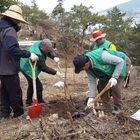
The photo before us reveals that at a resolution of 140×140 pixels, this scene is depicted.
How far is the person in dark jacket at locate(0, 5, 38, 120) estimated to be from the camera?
4168 millimetres

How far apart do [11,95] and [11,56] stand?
57cm

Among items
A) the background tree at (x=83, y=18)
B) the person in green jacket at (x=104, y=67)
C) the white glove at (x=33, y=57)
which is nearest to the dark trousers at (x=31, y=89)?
the white glove at (x=33, y=57)

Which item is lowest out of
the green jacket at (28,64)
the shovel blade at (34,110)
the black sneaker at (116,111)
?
the shovel blade at (34,110)

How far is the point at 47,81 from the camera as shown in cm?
929

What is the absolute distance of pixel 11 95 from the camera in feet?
14.7

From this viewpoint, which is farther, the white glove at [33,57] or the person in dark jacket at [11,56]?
the white glove at [33,57]

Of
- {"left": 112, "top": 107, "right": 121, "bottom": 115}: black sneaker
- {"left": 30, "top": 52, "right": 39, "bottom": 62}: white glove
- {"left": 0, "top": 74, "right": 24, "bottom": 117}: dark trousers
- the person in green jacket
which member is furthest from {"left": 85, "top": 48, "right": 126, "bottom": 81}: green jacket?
{"left": 0, "top": 74, "right": 24, "bottom": 117}: dark trousers

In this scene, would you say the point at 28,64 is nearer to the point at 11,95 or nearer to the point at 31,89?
the point at 31,89

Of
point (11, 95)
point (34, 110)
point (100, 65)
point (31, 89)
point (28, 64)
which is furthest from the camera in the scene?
point (31, 89)

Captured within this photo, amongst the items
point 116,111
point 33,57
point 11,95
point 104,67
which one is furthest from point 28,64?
point 116,111

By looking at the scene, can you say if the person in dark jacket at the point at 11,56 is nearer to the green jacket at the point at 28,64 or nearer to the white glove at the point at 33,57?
the white glove at the point at 33,57

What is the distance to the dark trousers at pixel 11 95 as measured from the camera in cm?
443

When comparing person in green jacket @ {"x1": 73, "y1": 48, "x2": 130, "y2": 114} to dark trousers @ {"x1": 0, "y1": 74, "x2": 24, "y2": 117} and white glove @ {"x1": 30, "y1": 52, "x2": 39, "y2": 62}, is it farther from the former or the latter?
dark trousers @ {"x1": 0, "y1": 74, "x2": 24, "y2": 117}

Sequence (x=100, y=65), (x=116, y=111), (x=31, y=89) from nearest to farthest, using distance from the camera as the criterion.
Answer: (x=100, y=65)
(x=116, y=111)
(x=31, y=89)
